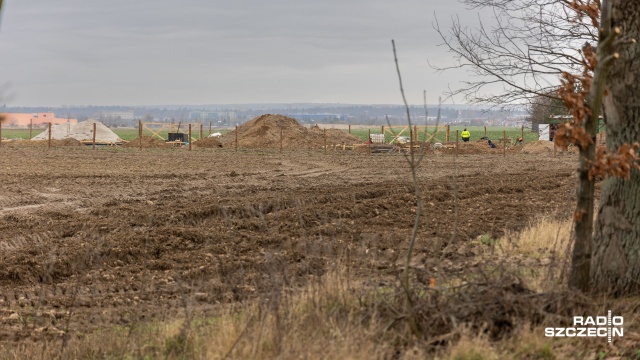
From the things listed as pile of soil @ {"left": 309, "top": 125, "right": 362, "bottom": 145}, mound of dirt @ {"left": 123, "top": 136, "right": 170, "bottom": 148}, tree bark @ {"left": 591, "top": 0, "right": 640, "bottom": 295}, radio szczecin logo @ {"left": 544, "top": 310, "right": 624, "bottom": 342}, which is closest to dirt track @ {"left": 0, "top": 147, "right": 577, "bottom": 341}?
radio szczecin logo @ {"left": 544, "top": 310, "right": 624, "bottom": 342}

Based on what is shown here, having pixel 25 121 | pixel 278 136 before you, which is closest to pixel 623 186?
pixel 278 136

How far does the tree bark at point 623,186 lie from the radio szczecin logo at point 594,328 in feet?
3.34

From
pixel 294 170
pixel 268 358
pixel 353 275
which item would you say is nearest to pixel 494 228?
pixel 353 275

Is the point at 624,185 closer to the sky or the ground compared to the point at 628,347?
closer to the sky

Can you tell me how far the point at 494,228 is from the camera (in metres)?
15.8

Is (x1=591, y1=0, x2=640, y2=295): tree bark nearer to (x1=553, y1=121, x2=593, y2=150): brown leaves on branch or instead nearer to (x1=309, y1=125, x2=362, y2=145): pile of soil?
(x1=553, y1=121, x2=593, y2=150): brown leaves on branch

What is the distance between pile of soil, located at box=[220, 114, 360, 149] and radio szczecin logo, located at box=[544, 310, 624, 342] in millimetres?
51146

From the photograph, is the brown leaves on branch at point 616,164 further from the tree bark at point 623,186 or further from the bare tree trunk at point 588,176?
the tree bark at point 623,186

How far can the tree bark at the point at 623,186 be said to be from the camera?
28.3ft

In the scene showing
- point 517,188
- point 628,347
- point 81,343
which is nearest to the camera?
point 628,347

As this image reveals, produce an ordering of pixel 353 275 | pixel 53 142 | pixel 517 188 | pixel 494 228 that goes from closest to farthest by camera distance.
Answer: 1. pixel 353 275
2. pixel 494 228
3. pixel 517 188
4. pixel 53 142

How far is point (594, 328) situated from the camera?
24.5 ft

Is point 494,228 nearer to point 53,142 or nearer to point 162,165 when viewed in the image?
point 162,165

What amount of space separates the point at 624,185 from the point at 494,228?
7183mm
